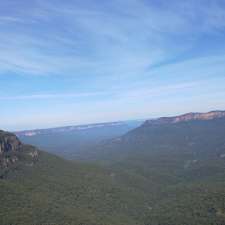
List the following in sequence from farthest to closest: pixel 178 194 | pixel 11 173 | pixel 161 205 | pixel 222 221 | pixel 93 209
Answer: pixel 11 173 < pixel 178 194 < pixel 161 205 < pixel 93 209 < pixel 222 221

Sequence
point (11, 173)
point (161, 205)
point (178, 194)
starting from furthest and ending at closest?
point (11, 173) → point (178, 194) → point (161, 205)

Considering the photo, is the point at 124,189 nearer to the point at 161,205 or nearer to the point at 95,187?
the point at 95,187

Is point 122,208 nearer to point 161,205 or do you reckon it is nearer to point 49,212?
point 161,205

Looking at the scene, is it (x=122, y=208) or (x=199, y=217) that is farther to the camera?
(x=122, y=208)

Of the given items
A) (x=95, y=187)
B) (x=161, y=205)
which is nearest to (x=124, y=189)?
(x=95, y=187)

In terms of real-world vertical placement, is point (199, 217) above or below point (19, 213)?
below

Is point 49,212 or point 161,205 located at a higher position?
point 49,212

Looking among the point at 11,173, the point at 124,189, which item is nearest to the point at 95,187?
the point at 124,189

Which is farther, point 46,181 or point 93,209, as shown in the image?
point 46,181

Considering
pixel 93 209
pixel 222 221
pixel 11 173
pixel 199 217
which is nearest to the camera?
pixel 222 221
